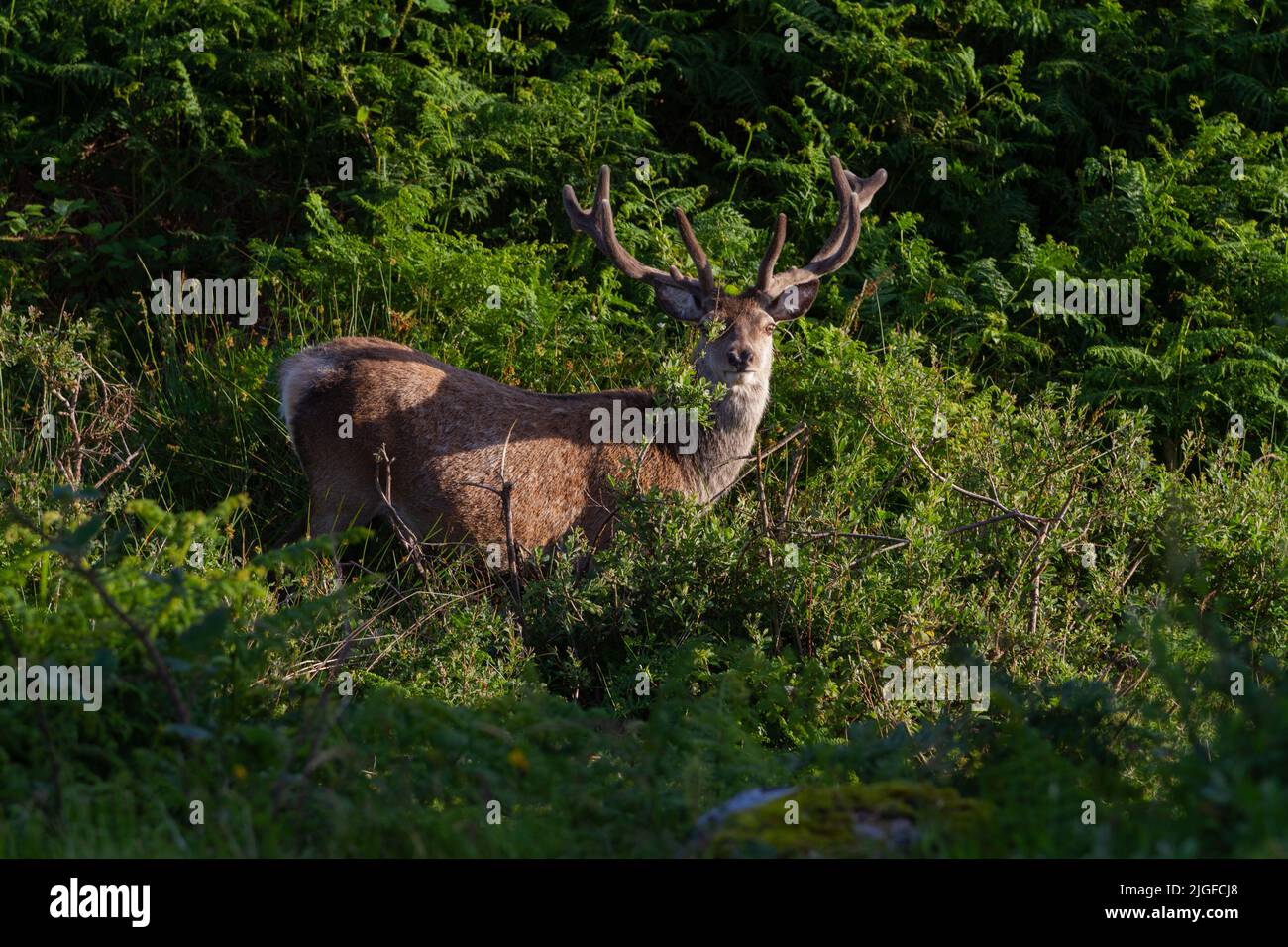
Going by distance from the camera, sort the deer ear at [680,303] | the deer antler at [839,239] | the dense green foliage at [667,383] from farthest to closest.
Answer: the deer antler at [839,239]
the deer ear at [680,303]
the dense green foliage at [667,383]

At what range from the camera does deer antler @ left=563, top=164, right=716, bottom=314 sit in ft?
25.8

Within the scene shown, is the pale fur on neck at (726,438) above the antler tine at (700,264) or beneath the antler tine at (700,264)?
beneath

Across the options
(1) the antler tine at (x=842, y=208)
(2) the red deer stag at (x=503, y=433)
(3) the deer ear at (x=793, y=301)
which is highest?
(1) the antler tine at (x=842, y=208)

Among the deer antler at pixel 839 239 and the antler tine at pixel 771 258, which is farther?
the deer antler at pixel 839 239

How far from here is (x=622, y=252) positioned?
8.13 meters

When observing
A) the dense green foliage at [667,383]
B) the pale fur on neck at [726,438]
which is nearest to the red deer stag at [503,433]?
the pale fur on neck at [726,438]

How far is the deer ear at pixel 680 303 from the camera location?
26.1 feet

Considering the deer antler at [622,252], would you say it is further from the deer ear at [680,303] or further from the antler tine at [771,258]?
the antler tine at [771,258]

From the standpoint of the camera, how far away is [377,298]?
878 centimetres

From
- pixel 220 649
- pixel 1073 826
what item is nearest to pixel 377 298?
pixel 220 649

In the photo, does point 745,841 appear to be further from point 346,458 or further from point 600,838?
point 346,458

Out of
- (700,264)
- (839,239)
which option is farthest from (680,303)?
(839,239)

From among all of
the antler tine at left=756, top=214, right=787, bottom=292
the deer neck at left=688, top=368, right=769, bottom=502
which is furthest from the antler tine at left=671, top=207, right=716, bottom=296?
the deer neck at left=688, top=368, right=769, bottom=502

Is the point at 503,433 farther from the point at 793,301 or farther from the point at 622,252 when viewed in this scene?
the point at 793,301
